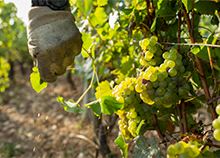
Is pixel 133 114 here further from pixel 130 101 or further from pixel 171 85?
pixel 171 85

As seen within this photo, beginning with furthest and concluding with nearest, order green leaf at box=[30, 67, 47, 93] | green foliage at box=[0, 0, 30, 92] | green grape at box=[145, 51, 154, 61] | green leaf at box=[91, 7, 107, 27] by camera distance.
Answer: green foliage at box=[0, 0, 30, 92] < green leaf at box=[91, 7, 107, 27] < green leaf at box=[30, 67, 47, 93] < green grape at box=[145, 51, 154, 61]

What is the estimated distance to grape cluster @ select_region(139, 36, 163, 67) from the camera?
23.5 inches

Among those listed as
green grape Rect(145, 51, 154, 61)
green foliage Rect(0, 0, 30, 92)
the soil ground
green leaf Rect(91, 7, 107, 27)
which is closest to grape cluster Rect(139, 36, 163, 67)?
green grape Rect(145, 51, 154, 61)

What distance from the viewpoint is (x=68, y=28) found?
Result: 635mm

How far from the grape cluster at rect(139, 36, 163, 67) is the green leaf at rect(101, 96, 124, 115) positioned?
0.17m

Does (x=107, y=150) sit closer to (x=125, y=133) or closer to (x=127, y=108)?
(x=125, y=133)

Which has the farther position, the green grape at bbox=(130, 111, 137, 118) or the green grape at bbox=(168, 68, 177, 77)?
the green grape at bbox=(130, 111, 137, 118)

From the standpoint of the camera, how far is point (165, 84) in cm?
51

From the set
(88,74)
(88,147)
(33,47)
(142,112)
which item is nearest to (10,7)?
(88,147)

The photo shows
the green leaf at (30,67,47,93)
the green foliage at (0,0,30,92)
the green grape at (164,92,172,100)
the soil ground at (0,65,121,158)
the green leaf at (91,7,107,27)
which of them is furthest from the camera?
the green foliage at (0,0,30,92)

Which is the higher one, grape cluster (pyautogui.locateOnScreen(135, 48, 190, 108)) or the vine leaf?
grape cluster (pyautogui.locateOnScreen(135, 48, 190, 108))

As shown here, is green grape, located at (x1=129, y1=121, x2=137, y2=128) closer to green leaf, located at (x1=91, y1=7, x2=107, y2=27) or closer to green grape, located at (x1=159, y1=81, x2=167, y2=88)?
green grape, located at (x1=159, y1=81, x2=167, y2=88)

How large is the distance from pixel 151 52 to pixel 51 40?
334 millimetres

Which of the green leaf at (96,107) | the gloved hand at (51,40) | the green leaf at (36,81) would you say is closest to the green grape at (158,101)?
the green leaf at (96,107)
